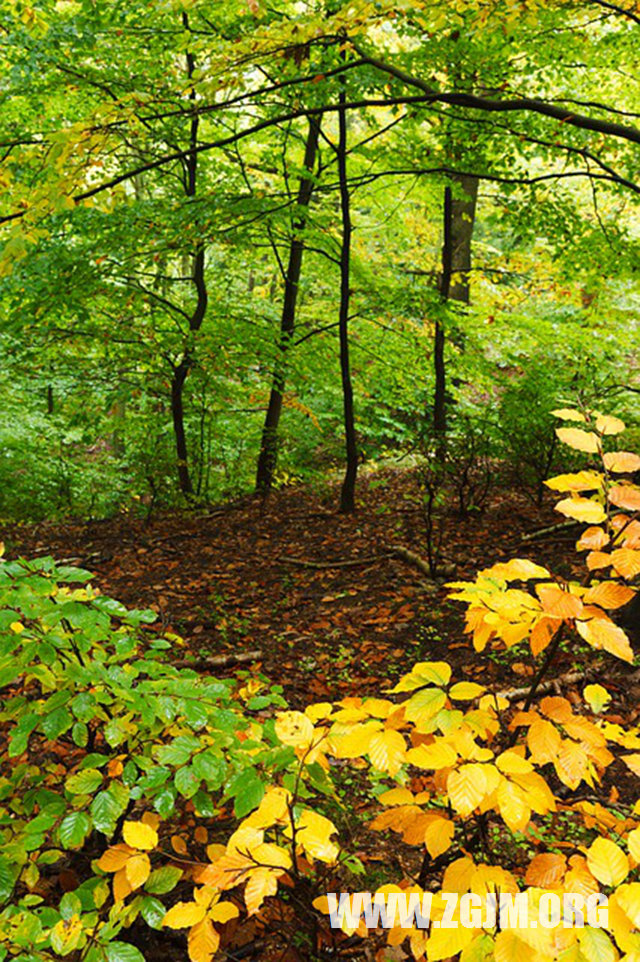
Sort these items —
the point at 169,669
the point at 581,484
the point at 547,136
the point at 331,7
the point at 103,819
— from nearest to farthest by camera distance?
the point at 581,484 < the point at 103,819 < the point at 169,669 < the point at 331,7 < the point at 547,136

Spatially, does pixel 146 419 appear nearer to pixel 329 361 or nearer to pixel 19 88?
pixel 329 361

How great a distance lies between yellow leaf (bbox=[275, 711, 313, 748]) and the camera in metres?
1.35

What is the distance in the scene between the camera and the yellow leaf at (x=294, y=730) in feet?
4.42

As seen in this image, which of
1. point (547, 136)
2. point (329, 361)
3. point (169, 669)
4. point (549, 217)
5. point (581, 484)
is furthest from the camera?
point (329, 361)

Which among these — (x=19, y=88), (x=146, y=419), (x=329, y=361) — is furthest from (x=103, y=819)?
(x=146, y=419)

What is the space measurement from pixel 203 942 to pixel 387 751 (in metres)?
0.55

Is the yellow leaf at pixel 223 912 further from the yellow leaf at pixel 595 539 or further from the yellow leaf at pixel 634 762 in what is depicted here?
the yellow leaf at pixel 595 539

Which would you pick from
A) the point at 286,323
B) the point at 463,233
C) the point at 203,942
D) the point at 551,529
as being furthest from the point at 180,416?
the point at 203,942

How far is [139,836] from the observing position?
137 centimetres

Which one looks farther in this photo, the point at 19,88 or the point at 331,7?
the point at 19,88

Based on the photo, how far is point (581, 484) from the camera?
1301 millimetres

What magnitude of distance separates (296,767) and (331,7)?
4.98 m

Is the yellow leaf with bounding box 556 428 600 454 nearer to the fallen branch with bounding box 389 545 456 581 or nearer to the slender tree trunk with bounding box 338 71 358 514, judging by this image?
the fallen branch with bounding box 389 545 456 581

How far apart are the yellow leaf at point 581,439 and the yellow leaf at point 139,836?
4.38 feet
